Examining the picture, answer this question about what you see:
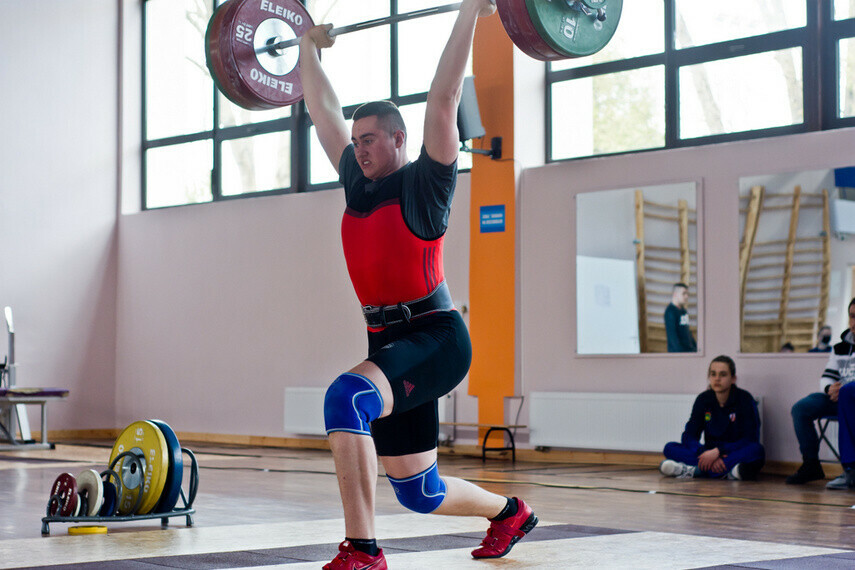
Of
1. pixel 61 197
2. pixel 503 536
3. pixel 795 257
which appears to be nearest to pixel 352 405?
pixel 503 536

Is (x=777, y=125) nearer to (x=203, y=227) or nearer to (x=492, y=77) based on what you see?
(x=492, y=77)

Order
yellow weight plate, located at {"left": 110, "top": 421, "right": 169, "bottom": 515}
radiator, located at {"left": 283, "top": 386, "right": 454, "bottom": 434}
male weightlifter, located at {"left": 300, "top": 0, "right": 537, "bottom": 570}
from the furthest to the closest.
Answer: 1. radiator, located at {"left": 283, "top": 386, "right": 454, "bottom": 434}
2. yellow weight plate, located at {"left": 110, "top": 421, "right": 169, "bottom": 515}
3. male weightlifter, located at {"left": 300, "top": 0, "right": 537, "bottom": 570}

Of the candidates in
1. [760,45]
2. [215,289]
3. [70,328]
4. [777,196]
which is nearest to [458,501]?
[777,196]

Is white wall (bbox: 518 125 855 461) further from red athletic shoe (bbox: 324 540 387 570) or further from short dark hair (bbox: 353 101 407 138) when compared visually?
red athletic shoe (bbox: 324 540 387 570)

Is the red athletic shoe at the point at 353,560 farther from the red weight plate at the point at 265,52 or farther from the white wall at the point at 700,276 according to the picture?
the white wall at the point at 700,276

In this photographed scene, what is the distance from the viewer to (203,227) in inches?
360

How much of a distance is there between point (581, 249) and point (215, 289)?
3.41 metres

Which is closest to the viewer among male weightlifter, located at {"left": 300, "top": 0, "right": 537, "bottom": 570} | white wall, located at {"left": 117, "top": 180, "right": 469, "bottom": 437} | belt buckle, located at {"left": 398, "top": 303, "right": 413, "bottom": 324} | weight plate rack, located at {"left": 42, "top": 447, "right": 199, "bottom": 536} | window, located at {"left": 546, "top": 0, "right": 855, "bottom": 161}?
male weightlifter, located at {"left": 300, "top": 0, "right": 537, "bottom": 570}

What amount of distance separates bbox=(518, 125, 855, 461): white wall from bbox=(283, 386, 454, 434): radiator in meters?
1.73

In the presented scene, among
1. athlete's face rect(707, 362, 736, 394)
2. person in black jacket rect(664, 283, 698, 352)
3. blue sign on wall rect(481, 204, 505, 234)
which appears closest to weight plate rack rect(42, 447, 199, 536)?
athlete's face rect(707, 362, 736, 394)

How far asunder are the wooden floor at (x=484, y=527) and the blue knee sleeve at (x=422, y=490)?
231 millimetres

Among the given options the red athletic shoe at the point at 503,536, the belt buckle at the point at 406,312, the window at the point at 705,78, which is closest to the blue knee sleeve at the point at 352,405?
the belt buckle at the point at 406,312

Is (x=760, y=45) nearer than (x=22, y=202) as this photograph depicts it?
Yes

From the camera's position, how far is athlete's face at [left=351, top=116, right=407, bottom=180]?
2.59m
